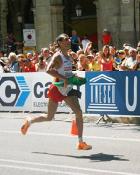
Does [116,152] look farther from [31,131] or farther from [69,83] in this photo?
[31,131]

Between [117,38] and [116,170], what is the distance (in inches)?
674

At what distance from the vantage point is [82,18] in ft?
107

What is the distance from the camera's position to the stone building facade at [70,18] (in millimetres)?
25422

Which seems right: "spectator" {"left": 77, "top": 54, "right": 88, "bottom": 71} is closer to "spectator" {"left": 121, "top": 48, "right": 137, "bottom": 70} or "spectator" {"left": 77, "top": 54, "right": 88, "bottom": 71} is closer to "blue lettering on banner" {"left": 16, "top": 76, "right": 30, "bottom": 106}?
"spectator" {"left": 121, "top": 48, "right": 137, "bottom": 70}

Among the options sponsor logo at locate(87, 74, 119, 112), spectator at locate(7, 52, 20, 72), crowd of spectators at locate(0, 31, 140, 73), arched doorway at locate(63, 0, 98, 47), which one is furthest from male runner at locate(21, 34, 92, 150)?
arched doorway at locate(63, 0, 98, 47)

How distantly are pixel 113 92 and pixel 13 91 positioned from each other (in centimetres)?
342

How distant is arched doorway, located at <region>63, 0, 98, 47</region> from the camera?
1277 inches

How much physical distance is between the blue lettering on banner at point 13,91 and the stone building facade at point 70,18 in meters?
A: 9.49

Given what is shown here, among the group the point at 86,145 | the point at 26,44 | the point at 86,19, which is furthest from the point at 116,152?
the point at 86,19

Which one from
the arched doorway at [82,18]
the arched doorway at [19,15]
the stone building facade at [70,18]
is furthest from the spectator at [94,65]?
the arched doorway at [19,15]

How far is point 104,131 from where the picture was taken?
13.0 meters

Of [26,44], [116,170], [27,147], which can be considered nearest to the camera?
[116,170]

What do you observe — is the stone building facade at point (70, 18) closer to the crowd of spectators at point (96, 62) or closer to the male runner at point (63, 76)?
the crowd of spectators at point (96, 62)

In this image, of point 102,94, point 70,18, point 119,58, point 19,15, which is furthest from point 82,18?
point 102,94
